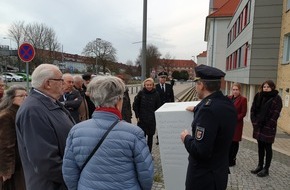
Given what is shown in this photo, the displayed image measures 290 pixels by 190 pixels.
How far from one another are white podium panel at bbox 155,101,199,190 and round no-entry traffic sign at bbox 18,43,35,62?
5918mm

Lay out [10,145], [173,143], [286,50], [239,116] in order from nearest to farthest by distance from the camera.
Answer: [10,145]
[173,143]
[239,116]
[286,50]

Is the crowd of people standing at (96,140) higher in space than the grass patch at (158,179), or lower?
higher

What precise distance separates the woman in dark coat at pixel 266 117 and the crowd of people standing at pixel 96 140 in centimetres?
289

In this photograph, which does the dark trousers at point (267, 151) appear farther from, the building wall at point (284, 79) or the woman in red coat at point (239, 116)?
the building wall at point (284, 79)

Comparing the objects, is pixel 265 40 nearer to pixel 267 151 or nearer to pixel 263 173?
pixel 267 151

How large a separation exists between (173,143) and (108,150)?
2.01 metres

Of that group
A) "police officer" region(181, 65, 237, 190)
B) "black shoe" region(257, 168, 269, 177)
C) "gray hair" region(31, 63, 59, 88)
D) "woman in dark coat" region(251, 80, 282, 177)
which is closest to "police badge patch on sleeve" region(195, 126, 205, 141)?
"police officer" region(181, 65, 237, 190)

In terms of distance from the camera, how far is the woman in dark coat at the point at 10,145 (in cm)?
298

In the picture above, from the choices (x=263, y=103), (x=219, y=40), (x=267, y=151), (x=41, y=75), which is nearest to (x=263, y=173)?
(x=267, y=151)

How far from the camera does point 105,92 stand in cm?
198

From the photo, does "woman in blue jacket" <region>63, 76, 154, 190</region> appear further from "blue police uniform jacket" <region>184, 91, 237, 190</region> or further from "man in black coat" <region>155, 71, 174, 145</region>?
"man in black coat" <region>155, 71, 174, 145</region>

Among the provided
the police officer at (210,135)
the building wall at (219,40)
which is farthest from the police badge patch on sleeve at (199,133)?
the building wall at (219,40)

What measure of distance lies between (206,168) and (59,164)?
1.35m

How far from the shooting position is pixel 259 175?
206 inches
